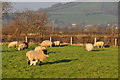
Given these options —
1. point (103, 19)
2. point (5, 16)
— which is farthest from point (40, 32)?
point (103, 19)

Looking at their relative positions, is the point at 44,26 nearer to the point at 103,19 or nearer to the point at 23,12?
the point at 23,12

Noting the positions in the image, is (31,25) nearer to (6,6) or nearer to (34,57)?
(6,6)

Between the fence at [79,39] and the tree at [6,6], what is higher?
the tree at [6,6]

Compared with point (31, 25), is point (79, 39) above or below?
below

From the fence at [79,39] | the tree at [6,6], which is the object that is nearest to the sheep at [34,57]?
the fence at [79,39]

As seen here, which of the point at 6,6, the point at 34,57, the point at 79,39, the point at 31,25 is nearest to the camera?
the point at 34,57

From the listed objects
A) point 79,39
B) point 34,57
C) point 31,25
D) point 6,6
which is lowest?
point 34,57

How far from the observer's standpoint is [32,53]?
1848cm

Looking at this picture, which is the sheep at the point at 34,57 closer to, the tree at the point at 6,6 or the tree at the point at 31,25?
the tree at the point at 31,25

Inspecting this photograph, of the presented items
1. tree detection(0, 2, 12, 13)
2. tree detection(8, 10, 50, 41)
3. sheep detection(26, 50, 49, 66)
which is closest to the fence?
tree detection(8, 10, 50, 41)

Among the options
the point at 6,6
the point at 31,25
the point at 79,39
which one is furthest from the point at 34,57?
the point at 6,6

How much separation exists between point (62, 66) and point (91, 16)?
585 ft

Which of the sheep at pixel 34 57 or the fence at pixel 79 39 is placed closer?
the sheep at pixel 34 57

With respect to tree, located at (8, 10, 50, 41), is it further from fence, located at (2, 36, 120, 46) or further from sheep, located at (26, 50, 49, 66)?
sheep, located at (26, 50, 49, 66)
